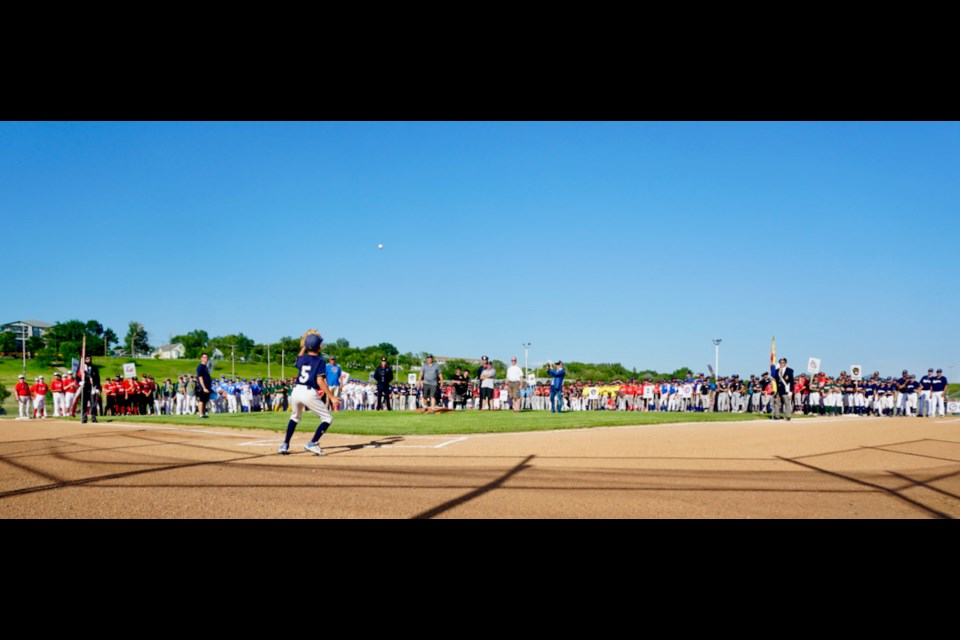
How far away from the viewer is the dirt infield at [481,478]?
5.73m

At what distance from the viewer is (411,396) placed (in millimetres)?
31625

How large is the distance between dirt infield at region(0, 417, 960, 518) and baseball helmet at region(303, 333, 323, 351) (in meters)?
1.73

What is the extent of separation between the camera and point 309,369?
962cm

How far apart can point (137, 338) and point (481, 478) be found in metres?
149

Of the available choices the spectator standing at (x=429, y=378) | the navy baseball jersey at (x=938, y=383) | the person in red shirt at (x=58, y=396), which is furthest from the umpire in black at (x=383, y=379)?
the navy baseball jersey at (x=938, y=383)

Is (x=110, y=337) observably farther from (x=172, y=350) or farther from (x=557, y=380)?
(x=557, y=380)

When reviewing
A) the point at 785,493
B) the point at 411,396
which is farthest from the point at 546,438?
the point at 411,396

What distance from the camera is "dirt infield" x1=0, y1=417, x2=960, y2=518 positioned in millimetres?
5727

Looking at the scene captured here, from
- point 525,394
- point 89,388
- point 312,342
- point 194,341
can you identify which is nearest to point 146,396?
point 89,388

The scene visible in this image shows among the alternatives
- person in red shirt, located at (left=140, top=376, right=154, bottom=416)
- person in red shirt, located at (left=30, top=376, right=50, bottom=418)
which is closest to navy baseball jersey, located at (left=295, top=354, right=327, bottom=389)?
person in red shirt, located at (left=30, top=376, right=50, bottom=418)
